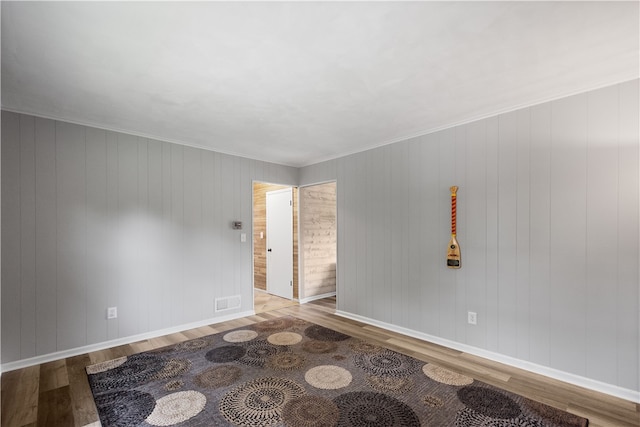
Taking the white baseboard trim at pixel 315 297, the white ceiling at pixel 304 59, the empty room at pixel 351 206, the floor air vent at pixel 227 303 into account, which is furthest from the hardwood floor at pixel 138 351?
the white ceiling at pixel 304 59

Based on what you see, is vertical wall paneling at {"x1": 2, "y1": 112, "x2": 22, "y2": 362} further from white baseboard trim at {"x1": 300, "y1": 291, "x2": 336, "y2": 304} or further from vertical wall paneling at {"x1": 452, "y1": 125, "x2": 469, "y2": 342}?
vertical wall paneling at {"x1": 452, "y1": 125, "x2": 469, "y2": 342}

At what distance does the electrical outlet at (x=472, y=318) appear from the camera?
10.5 feet

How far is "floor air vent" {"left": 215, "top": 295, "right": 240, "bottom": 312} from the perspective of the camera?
4.38 meters

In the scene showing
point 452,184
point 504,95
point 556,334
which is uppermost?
point 504,95

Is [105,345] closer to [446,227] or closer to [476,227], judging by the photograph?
[446,227]

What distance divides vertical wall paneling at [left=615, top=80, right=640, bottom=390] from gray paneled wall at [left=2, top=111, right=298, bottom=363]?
4254 millimetres

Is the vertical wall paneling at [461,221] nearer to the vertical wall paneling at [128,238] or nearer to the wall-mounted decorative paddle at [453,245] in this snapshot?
the wall-mounted decorative paddle at [453,245]

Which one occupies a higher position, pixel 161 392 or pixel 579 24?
pixel 579 24

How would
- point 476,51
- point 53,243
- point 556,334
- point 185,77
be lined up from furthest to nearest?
point 53,243 < point 556,334 < point 185,77 < point 476,51

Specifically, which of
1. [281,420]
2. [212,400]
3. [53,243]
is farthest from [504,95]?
[53,243]

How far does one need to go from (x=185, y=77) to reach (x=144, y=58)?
313mm

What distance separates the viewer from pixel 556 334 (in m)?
2.68

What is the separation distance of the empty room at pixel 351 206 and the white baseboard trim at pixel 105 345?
22 mm

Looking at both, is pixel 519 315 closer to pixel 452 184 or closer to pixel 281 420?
pixel 452 184
